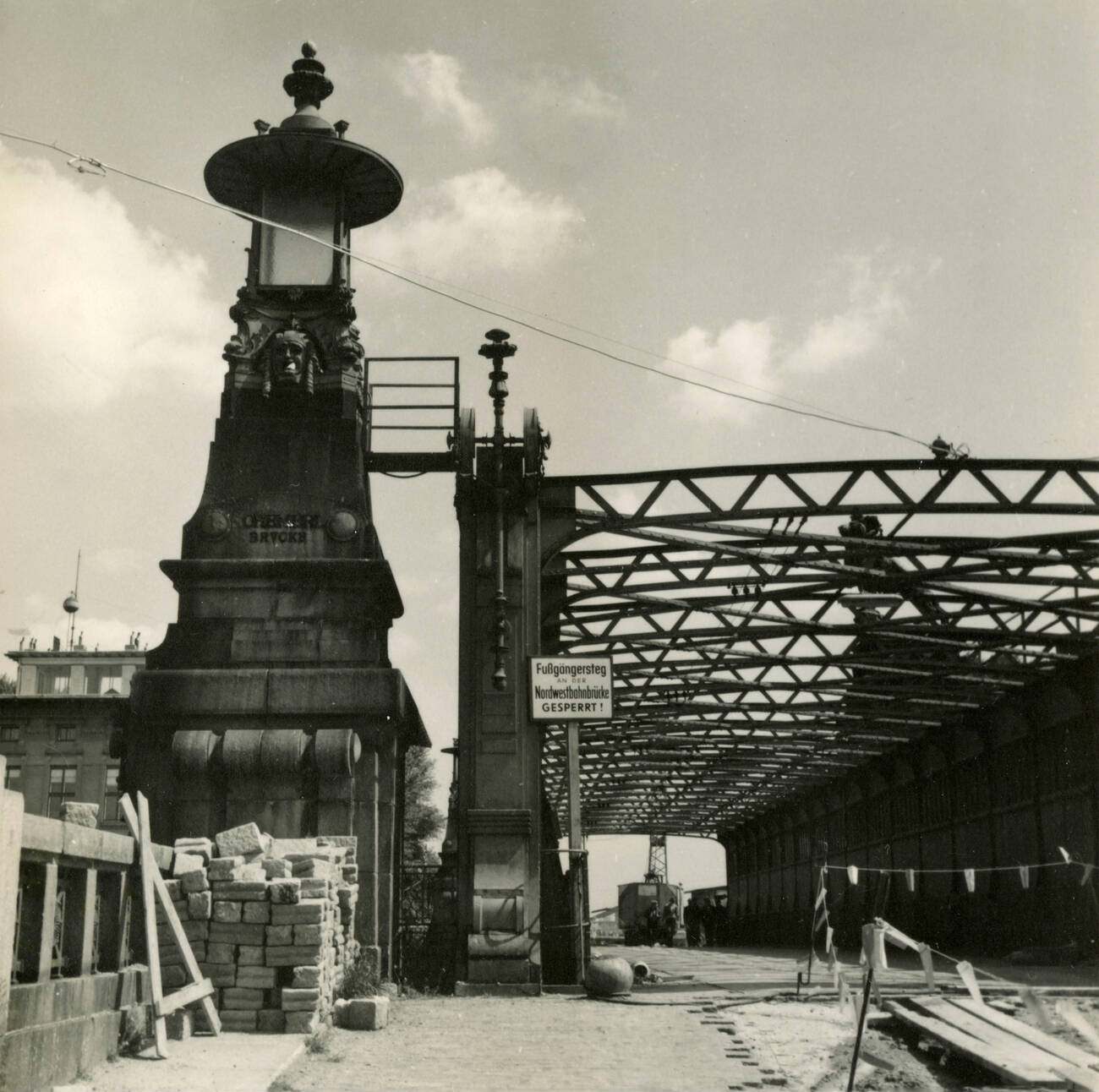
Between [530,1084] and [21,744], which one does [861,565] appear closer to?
[530,1084]

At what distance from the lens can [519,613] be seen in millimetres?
18672

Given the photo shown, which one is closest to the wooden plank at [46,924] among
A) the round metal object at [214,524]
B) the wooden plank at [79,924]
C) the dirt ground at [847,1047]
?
the wooden plank at [79,924]

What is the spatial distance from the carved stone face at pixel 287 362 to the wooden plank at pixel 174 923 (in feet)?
27.5

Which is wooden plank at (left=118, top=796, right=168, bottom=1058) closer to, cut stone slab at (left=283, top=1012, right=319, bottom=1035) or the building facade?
cut stone slab at (left=283, top=1012, right=319, bottom=1035)

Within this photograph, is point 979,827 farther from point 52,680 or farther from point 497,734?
point 52,680

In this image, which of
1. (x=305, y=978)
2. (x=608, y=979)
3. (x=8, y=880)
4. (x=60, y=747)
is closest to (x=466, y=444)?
(x=608, y=979)

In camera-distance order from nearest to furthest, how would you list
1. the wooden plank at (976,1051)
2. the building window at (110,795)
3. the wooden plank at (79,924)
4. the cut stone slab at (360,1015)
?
1. the wooden plank at (79,924)
2. the wooden plank at (976,1051)
3. the cut stone slab at (360,1015)
4. the building window at (110,795)

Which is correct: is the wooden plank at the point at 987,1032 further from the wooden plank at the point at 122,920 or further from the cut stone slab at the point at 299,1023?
the wooden plank at the point at 122,920

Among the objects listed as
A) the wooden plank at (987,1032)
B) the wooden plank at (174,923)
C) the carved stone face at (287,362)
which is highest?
the carved stone face at (287,362)

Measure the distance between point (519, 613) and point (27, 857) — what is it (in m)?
10.8

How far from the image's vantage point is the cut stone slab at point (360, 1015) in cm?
1302

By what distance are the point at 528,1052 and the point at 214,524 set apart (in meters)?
8.86

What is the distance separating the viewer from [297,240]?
19.4 m

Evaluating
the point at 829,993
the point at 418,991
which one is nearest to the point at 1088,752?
the point at 829,993
